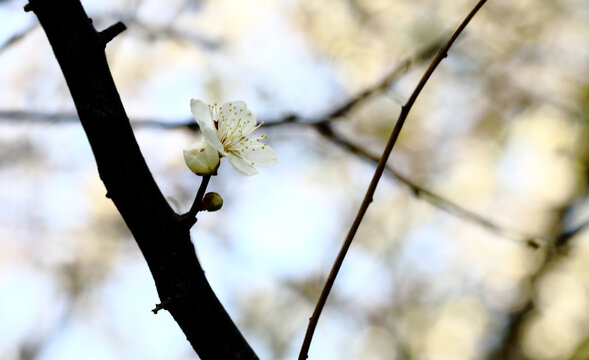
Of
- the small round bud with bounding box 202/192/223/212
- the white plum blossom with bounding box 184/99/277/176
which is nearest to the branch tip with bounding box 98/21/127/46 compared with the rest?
the white plum blossom with bounding box 184/99/277/176

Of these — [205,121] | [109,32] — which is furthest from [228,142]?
[109,32]

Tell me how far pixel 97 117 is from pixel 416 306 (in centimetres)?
573

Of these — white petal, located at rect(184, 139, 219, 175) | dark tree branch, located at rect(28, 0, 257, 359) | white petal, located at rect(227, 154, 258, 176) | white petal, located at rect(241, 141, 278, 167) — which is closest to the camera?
dark tree branch, located at rect(28, 0, 257, 359)

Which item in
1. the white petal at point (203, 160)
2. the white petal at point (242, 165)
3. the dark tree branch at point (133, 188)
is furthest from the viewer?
the white petal at point (242, 165)

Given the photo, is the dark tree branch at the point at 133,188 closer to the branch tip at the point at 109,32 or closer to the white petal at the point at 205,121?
the branch tip at the point at 109,32

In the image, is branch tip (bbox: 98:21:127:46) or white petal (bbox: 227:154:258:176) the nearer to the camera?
branch tip (bbox: 98:21:127:46)

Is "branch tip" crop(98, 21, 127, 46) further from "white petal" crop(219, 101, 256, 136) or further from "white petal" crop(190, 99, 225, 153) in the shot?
"white petal" crop(219, 101, 256, 136)

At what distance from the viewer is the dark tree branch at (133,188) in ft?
2.35

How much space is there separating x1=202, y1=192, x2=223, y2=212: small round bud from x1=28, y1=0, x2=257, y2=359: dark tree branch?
10 centimetres

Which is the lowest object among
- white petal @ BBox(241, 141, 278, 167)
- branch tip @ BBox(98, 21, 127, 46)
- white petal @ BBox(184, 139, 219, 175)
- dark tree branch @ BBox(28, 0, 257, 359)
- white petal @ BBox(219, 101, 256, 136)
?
dark tree branch @ BBox(28, 0, 257, 359)

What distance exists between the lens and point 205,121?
927mm

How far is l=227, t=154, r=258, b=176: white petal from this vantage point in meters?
0.93

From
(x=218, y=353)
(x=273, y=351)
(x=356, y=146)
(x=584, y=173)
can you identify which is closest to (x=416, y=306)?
(x=273, y=351)

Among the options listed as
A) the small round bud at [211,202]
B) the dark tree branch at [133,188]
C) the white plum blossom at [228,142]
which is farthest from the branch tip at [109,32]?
the small round bud at [211,202]
